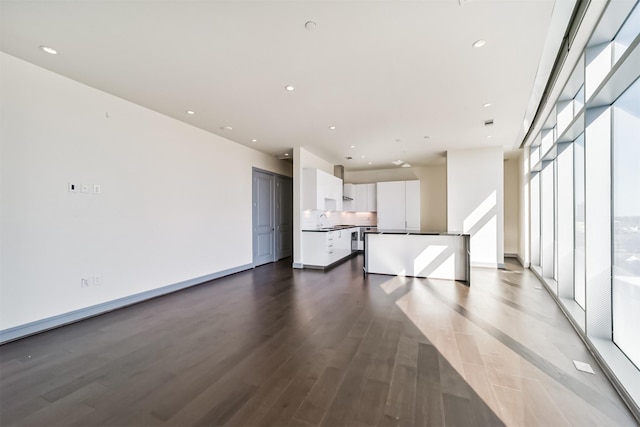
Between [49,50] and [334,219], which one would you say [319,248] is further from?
[49,50]

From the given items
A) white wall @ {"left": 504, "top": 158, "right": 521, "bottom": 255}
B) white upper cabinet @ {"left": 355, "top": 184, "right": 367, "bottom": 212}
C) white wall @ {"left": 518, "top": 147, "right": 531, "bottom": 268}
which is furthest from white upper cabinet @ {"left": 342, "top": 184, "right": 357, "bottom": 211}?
white wall @ {"left": 518, "top": 147, "right": 531, "bottom": 268}

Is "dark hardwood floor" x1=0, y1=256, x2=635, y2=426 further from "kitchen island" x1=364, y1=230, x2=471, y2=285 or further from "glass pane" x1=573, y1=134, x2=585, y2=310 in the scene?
"kitchen island" x1=364, y1=230, x2=471, y2=285

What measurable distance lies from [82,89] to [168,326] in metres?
3.11

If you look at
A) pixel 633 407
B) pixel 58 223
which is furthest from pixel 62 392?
pixel 633 407

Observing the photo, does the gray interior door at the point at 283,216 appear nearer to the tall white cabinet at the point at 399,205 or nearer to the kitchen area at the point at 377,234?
the kitchen area at the point at 377,234

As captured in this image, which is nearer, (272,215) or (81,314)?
(81,314)

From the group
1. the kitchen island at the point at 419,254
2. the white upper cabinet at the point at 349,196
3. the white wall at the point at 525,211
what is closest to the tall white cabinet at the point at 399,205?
the white upper cabinet at the point at 349,196

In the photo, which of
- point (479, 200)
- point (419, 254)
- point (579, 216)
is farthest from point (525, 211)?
point (579, 216)

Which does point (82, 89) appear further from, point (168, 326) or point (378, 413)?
point (378, 413)

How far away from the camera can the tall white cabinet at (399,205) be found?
805 cm

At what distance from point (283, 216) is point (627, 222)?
6.64 m

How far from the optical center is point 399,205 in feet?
26.8

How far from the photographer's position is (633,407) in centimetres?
165

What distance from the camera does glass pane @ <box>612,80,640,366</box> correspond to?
6.22 ft
